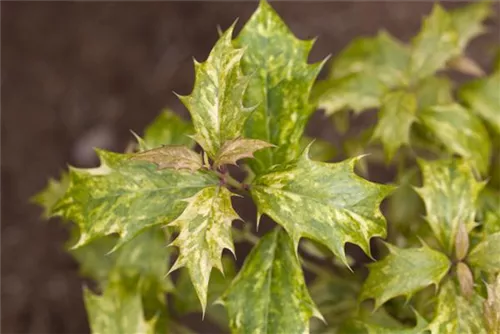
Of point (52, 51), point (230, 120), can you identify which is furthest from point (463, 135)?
point (52, 51)

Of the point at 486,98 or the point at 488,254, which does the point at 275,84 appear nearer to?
the point at 488,254

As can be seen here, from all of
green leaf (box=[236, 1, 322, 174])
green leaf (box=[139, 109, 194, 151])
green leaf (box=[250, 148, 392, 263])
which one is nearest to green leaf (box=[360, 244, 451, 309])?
green leaf (box=[250, 148, 392, 263])

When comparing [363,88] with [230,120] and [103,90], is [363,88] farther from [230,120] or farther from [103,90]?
[103,90]

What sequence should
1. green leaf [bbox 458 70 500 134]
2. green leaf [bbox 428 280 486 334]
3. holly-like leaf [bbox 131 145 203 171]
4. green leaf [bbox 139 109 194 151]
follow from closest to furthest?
holly-like leaf [bbox 131 145 203 171]
green leaf [bbox 428 280 486 334]
green leaf [bbox 139 109 194 151]
green leaf [bbox 458 70 500 134]

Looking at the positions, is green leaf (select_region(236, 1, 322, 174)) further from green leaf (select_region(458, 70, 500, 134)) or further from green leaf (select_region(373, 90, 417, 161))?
green leaf (select_region(458, 70, 500, 134))

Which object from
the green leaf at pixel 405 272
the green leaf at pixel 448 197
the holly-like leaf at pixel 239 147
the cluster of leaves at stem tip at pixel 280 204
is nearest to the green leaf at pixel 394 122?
the cluster of leaves at stem tip at pixel 280 204

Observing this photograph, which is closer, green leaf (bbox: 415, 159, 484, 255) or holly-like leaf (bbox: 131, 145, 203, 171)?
holly-like leaf (bbox: 131, 145, 203, 171)
